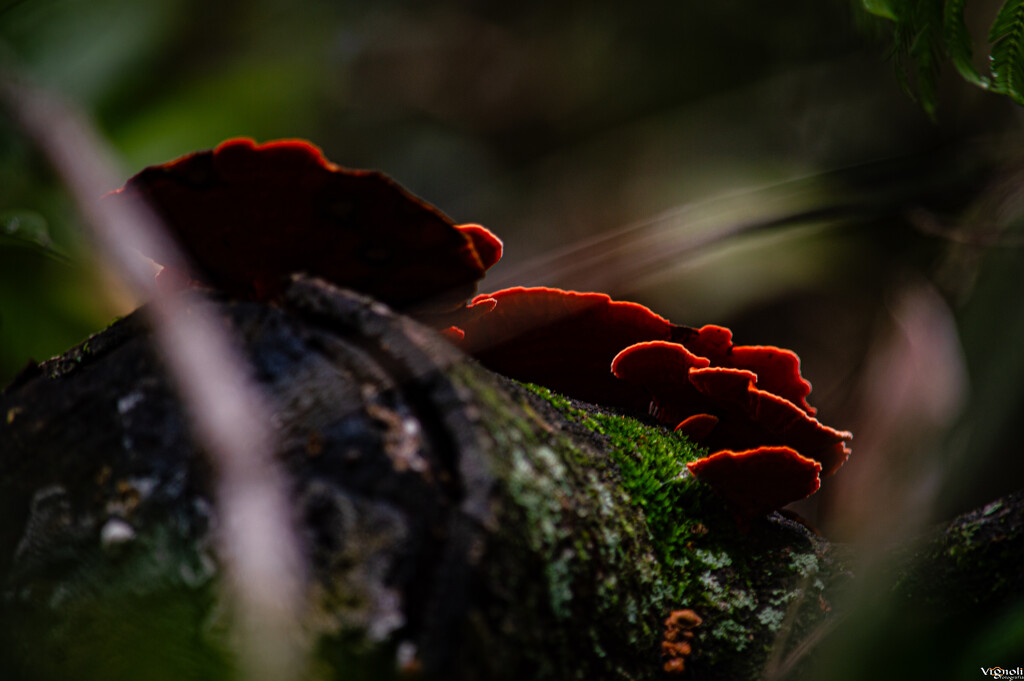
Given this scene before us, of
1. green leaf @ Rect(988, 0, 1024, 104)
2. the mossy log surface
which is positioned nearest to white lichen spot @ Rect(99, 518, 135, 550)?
the mossy log surface

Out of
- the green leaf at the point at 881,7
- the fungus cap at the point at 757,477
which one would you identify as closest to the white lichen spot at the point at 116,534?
the fungus cap at the point at 757,477

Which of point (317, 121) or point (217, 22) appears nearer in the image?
point (217, 22)

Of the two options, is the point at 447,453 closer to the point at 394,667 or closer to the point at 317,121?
the point at 394,667

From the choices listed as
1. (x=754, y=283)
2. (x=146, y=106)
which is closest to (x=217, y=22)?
(x=146, y=106)

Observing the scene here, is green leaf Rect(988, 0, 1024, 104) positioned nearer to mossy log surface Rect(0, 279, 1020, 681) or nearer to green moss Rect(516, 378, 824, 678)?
green moss Rect(516, 378, 824, 678)

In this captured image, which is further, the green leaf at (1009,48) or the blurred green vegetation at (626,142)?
the blurred green vegetation at (626,142)

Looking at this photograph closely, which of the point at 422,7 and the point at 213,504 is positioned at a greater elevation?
the point at 422,7

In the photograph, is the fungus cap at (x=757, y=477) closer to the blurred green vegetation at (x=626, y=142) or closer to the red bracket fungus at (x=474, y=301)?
the red bracket fungus at (x=474, y=301)
